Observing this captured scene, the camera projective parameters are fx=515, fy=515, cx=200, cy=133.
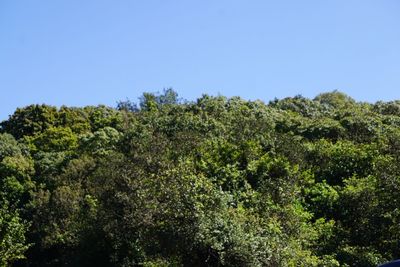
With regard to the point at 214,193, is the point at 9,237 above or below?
below

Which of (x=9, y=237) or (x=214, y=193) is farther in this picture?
(x=9, y=237)

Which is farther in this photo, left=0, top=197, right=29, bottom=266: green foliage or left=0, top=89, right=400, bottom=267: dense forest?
left=0, top=197, right=29, bottom=266: green foliage

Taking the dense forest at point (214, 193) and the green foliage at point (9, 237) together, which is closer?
the dense forest at point (214, 193)

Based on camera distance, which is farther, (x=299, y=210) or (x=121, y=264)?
(x=299, y=210)

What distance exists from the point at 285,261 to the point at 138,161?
10.0 metres

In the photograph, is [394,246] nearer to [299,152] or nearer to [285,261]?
[285,261]

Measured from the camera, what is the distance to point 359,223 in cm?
1939

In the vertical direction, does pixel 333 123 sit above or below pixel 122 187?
above

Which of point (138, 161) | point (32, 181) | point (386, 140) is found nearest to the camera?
point (138, 161)

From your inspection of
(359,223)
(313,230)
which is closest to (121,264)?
(313,230)

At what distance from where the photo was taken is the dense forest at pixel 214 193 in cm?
1536

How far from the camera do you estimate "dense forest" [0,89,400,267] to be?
15.4 metres

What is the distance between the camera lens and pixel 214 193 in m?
15.9

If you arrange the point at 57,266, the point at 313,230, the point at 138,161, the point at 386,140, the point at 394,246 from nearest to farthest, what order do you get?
the point at 394,246 → the point at 313,230 → the point at 138,161 → the point at 386,140 → the point at 57,266
